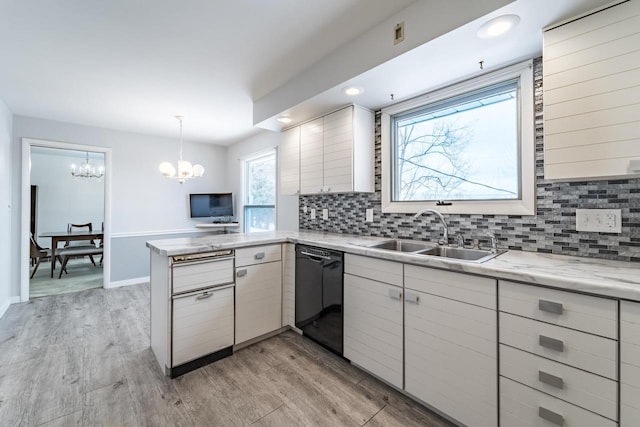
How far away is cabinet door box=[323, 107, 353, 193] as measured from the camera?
92.0 inches

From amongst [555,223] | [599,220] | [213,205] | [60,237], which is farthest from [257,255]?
[60,237]

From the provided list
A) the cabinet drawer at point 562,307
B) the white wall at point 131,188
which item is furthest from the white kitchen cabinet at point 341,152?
the white wall at point 131,188

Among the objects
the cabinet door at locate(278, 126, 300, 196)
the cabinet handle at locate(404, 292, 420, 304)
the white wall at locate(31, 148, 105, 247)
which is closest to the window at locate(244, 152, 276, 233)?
the cabinet door at locate(278, 126, 300, 196)

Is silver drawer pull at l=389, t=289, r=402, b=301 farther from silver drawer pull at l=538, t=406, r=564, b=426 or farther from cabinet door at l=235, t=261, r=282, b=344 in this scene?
cabinet door at l=235, t=261, r=282, b=344

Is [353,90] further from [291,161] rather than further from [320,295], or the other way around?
[320,295]

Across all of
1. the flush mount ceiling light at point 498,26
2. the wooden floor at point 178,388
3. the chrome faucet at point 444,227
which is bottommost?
the wooden floor at point 178,388

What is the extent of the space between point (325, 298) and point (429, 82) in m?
1.80

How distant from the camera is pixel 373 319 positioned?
5.81 ft

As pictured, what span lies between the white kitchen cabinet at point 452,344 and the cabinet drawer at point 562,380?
0.08 meters

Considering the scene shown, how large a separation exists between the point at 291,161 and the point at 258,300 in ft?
4.94

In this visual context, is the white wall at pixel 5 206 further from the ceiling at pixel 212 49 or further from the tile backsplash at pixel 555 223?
the tile backsplash at pixel 555 223

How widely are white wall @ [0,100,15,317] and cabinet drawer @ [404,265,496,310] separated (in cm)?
437

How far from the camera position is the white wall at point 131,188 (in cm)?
348

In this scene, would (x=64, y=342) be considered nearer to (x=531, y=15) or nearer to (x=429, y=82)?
(x=429, y=82)
